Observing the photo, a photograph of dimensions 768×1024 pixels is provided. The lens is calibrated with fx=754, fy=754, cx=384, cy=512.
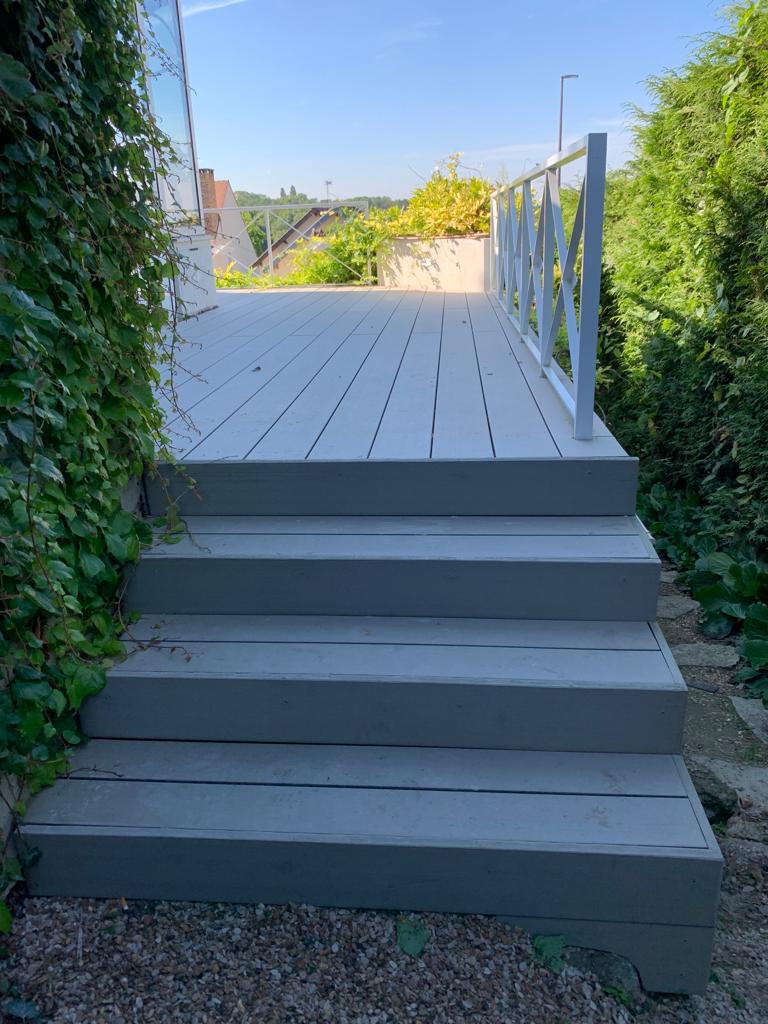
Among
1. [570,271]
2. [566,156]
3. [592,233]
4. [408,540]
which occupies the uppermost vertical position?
[566,156]

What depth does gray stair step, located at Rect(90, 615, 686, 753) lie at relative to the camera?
5.67ft

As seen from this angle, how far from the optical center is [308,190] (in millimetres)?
11734

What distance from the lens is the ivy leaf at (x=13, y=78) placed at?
137 centimetres

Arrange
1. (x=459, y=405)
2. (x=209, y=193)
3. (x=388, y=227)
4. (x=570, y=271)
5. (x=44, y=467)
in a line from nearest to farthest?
(x=44, y=467) → (x=570, y=271) → (x=459, y=405) → (x=388, y=227) → (x=209, y=193)

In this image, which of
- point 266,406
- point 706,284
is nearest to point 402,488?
point 266,406

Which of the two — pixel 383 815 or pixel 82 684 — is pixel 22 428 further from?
pixel 383 815

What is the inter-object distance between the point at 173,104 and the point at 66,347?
450 cm

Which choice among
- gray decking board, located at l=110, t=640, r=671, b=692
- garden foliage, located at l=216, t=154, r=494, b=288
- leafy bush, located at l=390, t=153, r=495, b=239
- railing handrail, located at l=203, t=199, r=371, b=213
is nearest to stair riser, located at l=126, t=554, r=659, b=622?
gray decking board, located at l=110, t=640, r=671, b=692

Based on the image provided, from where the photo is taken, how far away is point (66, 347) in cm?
168

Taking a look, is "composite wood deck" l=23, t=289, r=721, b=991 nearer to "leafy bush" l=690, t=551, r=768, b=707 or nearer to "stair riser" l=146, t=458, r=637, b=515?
"stair riser" l=146, t=458, r=637, b=515

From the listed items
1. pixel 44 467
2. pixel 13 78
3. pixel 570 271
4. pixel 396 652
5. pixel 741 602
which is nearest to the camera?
pixel 13 78

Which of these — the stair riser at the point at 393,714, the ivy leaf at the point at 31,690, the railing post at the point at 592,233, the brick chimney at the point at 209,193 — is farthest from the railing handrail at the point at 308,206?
the ivy leaf at the point at 31,690

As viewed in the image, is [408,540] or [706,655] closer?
[408,540]

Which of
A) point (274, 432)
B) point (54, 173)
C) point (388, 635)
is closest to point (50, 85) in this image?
point (54, 173)
